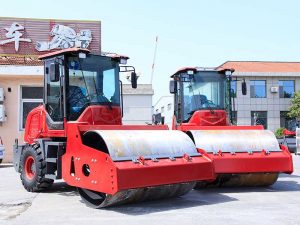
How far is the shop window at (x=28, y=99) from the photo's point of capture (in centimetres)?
1902

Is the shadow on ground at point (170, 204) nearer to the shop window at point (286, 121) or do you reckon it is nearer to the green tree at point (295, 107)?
the green tree at point (295, 107)

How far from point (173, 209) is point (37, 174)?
3313mm

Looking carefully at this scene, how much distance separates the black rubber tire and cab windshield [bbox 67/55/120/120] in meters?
1.15

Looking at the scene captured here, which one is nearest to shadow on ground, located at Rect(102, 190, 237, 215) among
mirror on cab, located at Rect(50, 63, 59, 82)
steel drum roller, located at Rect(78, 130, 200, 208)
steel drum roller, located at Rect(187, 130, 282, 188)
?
steel drum roller, located at Rect(78, 130, 200, 208)

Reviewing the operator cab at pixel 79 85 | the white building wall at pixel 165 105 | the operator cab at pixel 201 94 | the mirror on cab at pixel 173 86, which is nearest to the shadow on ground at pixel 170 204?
the operator cab at pixel 79 85

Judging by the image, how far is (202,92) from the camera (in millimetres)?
11125

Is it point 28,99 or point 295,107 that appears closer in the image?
point 28,99

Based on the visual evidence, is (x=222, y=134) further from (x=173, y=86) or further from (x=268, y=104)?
(x=268, y=104)

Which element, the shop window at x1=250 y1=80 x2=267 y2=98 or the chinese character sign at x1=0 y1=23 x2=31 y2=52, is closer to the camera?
the chinese character sign at x1=0 y1=23 x2=31 y2=52

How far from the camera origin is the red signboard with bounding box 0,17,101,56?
19781 mm

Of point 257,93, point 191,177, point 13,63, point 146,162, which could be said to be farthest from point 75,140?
point 257,93

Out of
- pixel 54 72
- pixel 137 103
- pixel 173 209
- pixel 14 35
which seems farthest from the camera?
pixel 137 103

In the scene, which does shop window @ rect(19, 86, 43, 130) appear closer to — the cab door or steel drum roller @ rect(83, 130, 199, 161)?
the cab door

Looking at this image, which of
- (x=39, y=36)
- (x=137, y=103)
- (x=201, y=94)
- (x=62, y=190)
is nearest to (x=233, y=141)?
(x=201, y=94)
